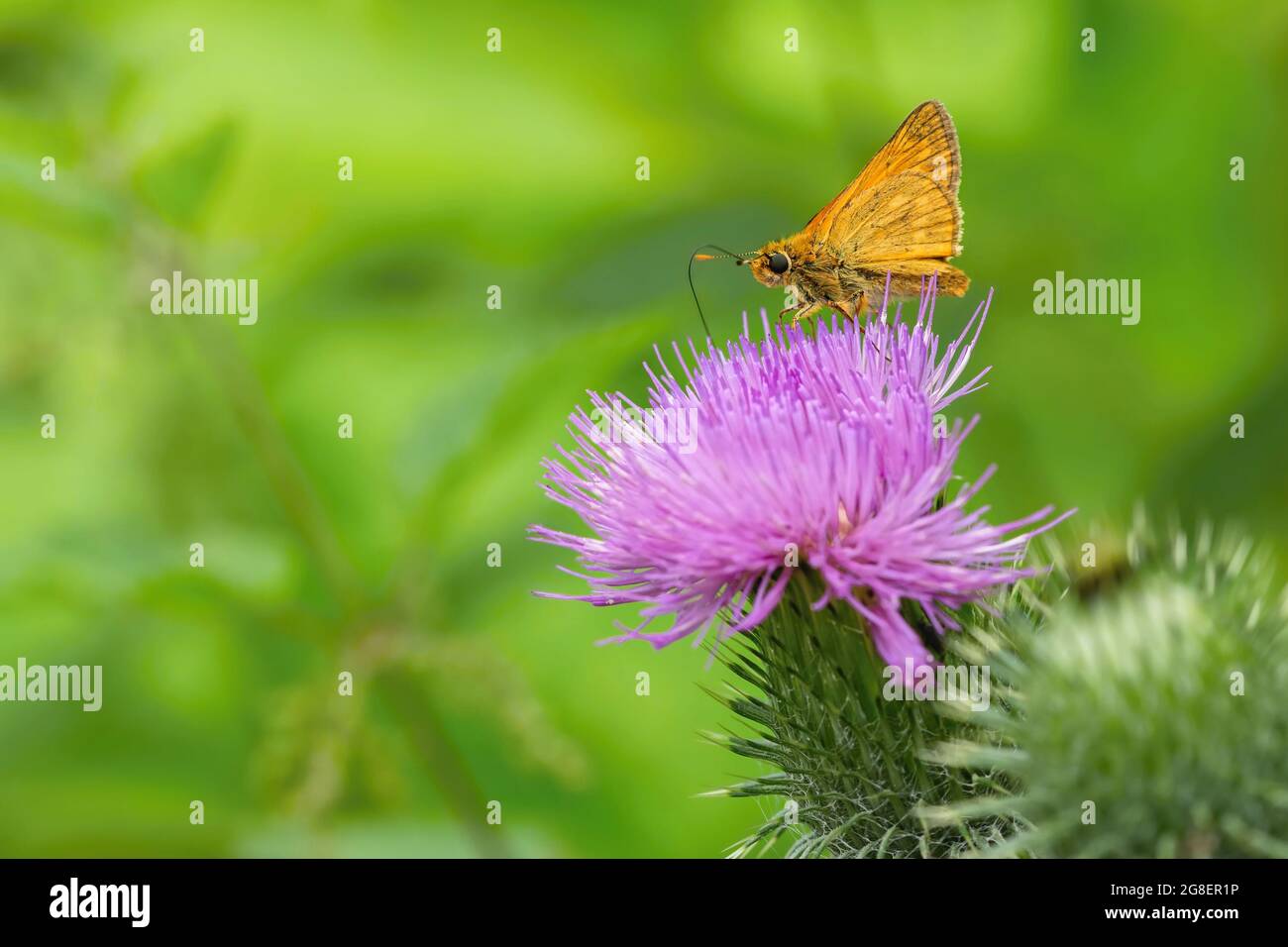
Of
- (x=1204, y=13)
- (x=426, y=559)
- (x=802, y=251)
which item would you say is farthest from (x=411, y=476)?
(x=1204, y=13)

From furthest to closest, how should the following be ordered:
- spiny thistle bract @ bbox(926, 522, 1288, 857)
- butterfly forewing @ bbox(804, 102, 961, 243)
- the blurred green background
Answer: the blurred green background, butterfly forewing @ bbox(804, 102, 961, 243), spiny thistle bract @ bbox(926, 522, 1288, 857)

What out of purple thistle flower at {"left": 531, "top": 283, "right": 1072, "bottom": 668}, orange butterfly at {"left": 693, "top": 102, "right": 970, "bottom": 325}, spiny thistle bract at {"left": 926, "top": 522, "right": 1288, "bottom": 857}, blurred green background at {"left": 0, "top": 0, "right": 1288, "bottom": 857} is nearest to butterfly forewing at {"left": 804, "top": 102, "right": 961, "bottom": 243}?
orange butterfly at {"left": 693, "top": 102, "right": 970, "bottom": 325}

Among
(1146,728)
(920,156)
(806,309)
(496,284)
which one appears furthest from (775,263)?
(1146,728)

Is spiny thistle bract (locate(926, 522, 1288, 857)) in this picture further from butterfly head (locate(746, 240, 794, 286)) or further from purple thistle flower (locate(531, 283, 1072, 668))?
butterfly head (locate(746, 240, 794, 286))

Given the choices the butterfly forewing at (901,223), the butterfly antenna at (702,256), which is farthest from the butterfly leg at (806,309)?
the butterfly antenna at (702,256)

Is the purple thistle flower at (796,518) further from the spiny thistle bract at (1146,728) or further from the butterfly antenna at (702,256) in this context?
the butterfly antenna at (702,256)

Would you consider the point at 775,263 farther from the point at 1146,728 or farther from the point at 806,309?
the point at 1146,728

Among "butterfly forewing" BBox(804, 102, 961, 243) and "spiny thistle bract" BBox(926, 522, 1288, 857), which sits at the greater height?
"butterfly forewing" BBox(804, 102, 961, 243)

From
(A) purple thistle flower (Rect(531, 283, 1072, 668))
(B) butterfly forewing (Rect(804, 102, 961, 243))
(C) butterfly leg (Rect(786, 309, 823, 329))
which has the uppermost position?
(B) butterfly forewing (Rect(804, 102, 961, 243))
